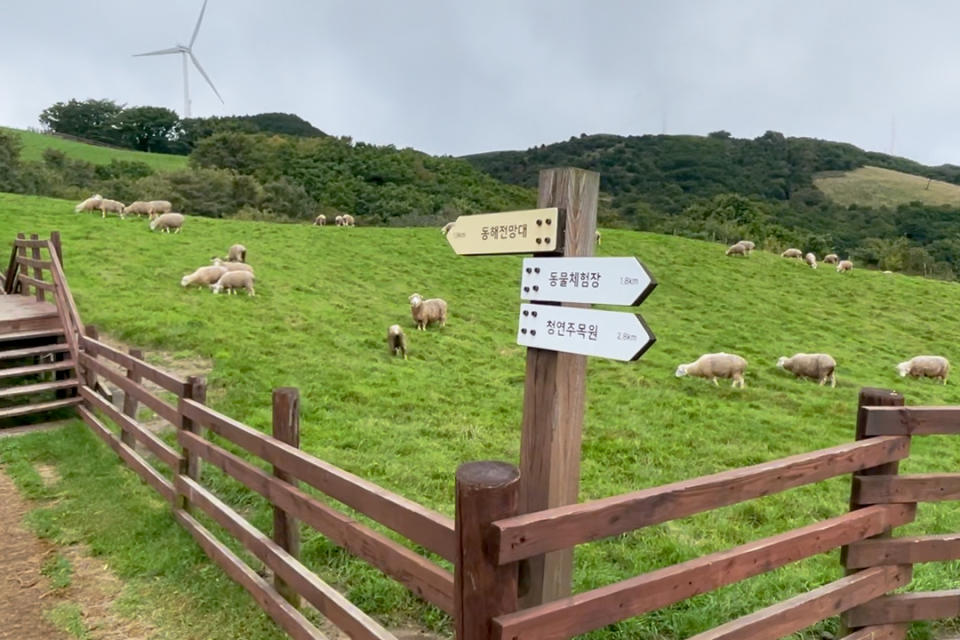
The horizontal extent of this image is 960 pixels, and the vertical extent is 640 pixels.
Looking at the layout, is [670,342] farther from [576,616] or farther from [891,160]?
[891,160]

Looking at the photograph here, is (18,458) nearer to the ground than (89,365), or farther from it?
nearer to the ground

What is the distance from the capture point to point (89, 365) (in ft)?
26.2

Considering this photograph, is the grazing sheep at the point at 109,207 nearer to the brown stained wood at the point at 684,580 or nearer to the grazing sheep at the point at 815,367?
the grazing sheep at the point at 815,367

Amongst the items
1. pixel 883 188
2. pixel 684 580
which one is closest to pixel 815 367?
pixel 684 580

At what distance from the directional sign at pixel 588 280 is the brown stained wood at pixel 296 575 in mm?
1864

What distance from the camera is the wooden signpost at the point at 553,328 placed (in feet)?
8.85

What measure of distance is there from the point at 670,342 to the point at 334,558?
14192 mm

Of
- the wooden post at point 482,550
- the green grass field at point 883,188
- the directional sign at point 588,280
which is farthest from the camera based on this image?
the green grass field at point 883,188

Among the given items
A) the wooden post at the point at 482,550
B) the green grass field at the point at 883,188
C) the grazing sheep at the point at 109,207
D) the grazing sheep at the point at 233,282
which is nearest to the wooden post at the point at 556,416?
the wooden post at the point at 482,550

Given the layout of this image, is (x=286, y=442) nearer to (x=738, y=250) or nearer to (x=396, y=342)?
(x=396, y=342)

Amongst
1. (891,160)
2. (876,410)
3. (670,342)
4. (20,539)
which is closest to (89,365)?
(20,539)

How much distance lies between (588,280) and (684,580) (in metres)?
1.35

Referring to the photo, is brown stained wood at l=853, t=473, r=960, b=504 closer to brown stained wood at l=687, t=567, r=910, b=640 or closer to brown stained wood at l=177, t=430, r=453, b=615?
brown stained wood at l=687, t=567, r=910, b=640

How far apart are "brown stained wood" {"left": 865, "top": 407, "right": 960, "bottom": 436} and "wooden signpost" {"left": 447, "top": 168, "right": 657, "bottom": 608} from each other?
1714mm
